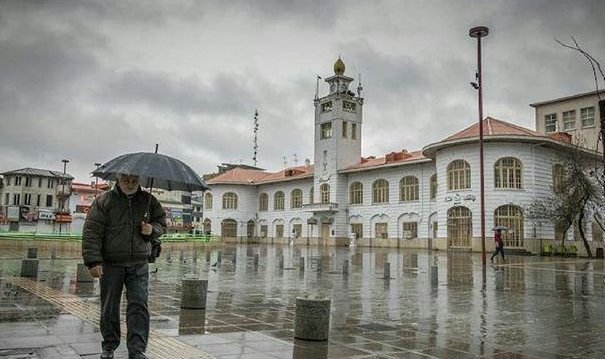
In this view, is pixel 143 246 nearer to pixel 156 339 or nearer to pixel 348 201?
pixel 156 339

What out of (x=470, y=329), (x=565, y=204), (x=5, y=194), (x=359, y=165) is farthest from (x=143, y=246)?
(x=5, y=194)

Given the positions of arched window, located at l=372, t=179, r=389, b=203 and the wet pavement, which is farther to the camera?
arched window, located at l=372, t=179, r=389, b=203

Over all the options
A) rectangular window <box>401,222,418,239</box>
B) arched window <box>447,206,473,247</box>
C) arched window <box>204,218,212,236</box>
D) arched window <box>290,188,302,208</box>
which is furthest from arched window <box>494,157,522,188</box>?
arched window <box>204,218,212,236</box>

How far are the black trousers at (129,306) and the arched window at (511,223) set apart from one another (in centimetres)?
3777

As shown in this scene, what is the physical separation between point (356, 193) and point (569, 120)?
69.0 ft

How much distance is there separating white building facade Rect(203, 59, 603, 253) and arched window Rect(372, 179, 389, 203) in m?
0.10

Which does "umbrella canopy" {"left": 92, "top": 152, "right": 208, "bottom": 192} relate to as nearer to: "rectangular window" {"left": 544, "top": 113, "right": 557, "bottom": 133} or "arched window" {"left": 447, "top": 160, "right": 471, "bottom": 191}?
"arched window" {"left": 447, "top": 160, "right": 471, "bottom": 191}

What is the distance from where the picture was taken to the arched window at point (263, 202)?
68562mm

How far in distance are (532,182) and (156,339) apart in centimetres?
3819

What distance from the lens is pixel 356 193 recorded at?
186ft

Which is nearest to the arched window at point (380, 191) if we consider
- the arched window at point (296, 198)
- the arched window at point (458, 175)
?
the arched window at point (458, 175)

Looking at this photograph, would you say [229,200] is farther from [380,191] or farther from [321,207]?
[380,191]

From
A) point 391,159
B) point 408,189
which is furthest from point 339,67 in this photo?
point 408,189

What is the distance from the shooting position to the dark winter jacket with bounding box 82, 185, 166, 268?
203 inches
